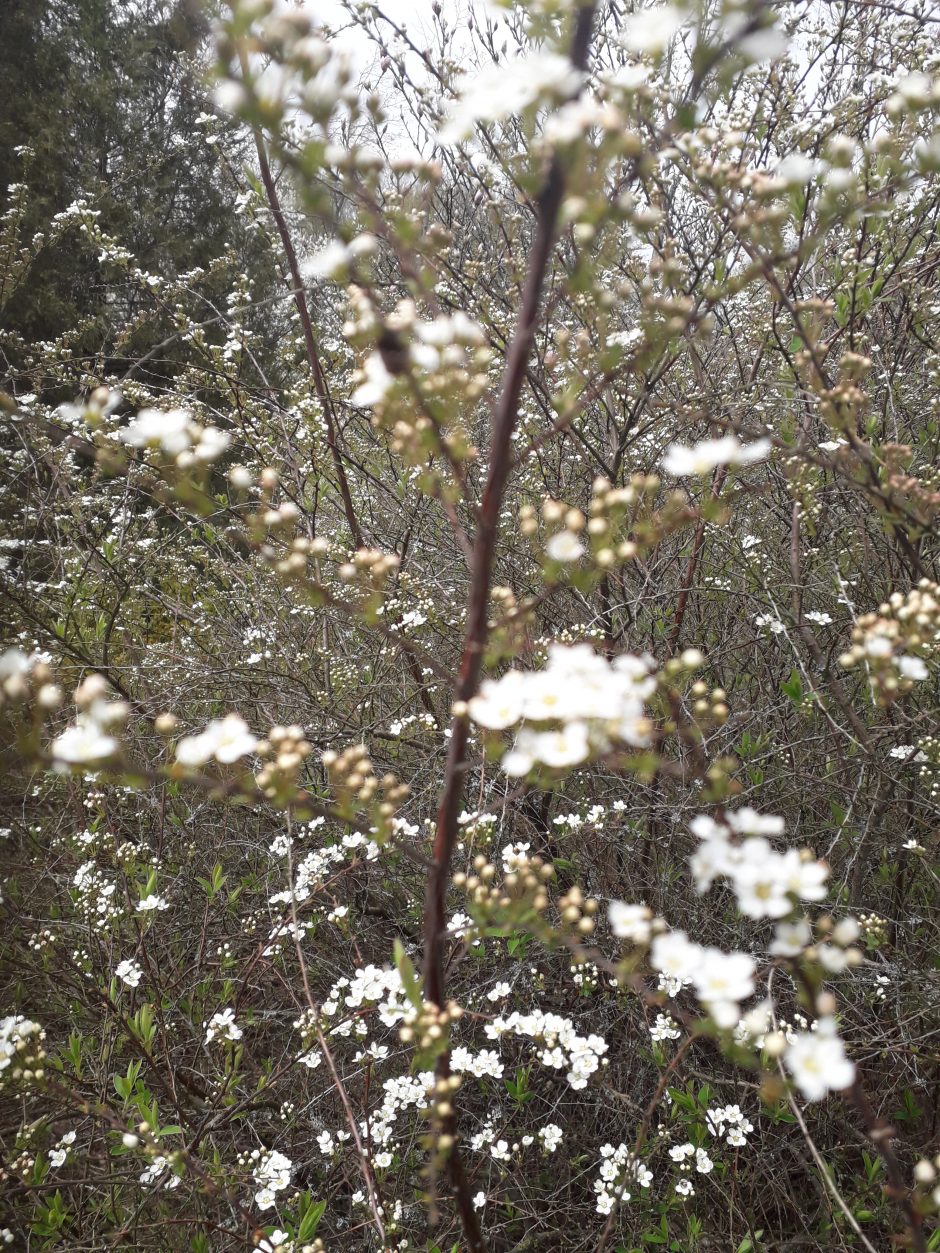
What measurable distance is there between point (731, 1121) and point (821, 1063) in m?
2.17

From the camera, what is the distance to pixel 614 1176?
9.03ft

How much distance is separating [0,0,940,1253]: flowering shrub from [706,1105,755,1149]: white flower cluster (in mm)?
14

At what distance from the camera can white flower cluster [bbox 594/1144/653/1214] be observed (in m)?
2.53

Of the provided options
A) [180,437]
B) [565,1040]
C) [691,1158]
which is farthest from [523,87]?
[691,1158]

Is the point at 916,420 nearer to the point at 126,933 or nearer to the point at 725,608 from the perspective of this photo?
the point at 725,608

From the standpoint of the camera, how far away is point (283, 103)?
112cm

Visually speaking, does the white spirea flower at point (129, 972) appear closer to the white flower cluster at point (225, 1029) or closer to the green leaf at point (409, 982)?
the white flower cluster at point (225, 1029)

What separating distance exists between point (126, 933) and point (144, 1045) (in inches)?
48.4

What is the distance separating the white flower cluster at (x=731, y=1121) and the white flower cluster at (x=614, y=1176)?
30cm

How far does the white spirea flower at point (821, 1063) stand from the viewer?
110cm

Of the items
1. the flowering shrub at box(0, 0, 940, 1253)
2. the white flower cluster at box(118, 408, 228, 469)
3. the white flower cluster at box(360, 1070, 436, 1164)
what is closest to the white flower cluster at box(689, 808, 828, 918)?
the flowering shrub at box(0, 0, 940, 1253)

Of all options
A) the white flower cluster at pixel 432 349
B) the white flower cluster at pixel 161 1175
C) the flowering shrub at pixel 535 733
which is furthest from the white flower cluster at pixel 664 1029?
the white flower cluster at pixel 432 349

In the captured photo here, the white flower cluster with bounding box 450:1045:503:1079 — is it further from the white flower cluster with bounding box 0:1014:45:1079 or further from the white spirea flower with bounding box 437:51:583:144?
the white spirea flower with bounding box 437:51:583:144

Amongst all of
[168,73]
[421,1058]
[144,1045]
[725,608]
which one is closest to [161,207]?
[168,73]
